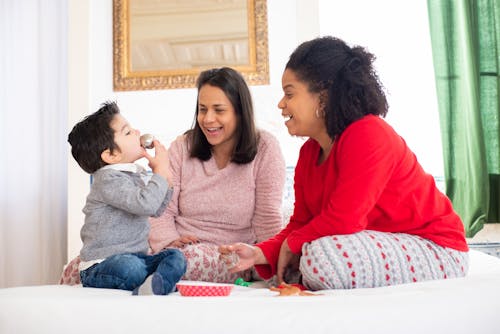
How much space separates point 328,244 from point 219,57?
7.29 feet

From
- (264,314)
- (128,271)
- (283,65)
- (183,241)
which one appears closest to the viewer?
(264,314)

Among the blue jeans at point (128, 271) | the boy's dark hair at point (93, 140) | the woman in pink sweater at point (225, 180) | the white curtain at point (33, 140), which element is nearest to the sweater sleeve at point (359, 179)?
the blue jeans at point (128, 271)

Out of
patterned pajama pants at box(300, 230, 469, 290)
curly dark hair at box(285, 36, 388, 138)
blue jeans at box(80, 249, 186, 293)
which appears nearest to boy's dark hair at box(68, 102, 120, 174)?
blue jeans at box(80, 249, 186, 293)

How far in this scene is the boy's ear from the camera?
5.42 ft

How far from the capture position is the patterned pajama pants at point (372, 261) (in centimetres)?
128

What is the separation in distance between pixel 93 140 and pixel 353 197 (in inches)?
32.7

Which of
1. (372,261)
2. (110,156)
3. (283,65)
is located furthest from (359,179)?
(283,65)

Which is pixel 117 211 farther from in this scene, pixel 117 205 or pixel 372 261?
pixel 372 261

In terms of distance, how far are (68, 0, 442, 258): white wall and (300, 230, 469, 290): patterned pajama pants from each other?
1900 mm

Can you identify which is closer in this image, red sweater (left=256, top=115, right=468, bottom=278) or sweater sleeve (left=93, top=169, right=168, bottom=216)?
red sweater (left=256, top=115, right=468, bottom=278)

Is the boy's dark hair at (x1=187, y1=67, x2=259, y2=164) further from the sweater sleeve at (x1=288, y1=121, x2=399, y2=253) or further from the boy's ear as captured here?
the sweater sleeve at (x1=288, y1=121, x2=399, y2=253)

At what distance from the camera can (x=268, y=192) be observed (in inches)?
77.9

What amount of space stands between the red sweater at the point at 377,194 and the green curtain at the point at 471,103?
69.5 inches

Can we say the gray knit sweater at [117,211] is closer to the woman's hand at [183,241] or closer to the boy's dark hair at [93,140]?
the boy's dark hair at [93,140]
